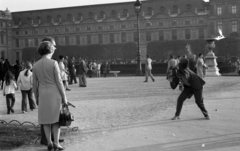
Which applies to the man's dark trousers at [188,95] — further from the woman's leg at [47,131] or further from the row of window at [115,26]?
the row of window at [115,26]

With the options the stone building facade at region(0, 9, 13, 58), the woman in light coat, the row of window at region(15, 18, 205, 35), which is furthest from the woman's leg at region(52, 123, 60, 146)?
the stone building facade at region(0, 9, 13, 58)

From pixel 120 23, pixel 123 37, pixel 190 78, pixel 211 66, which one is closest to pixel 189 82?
pixel 190 78

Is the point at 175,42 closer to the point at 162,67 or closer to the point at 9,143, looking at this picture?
the point at 162,67

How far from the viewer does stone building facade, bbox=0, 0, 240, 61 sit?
60406 mm

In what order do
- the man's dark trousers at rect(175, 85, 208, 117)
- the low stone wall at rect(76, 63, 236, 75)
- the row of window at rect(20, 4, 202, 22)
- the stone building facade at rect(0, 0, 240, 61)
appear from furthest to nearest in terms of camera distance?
the row of window at rect(20, 4, 202, 22) < the stone building facade at rect(0, 0, 240, 61) < the low stone wall at rect(76, 63, 236, 75) < the man's dark trousers at rect(175, 85, 208, 117)

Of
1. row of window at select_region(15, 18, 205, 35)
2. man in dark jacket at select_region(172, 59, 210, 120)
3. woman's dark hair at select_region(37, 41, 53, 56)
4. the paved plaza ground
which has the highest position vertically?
row of window at select_region(15, 18, 205, 35)

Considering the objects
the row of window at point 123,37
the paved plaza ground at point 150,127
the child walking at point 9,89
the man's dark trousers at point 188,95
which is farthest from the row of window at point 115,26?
the man's dark trousers at point 188,95

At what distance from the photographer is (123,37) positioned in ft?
226

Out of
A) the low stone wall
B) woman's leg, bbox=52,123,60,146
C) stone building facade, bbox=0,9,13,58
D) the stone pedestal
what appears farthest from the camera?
stone building facade, bbox=0,9,13,58

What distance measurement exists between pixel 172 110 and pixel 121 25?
62.0m

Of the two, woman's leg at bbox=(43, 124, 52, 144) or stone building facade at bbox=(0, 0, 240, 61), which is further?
stone building facade at bbox=(0, 0, 240, 61)

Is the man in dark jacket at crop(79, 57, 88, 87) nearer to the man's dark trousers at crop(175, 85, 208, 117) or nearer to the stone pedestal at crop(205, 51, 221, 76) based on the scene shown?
the man's dark trousers at crop(175, 85, 208, 117)

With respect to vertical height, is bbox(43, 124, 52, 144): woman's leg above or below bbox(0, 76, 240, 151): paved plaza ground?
above

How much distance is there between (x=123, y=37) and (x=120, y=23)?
9.22 ft
